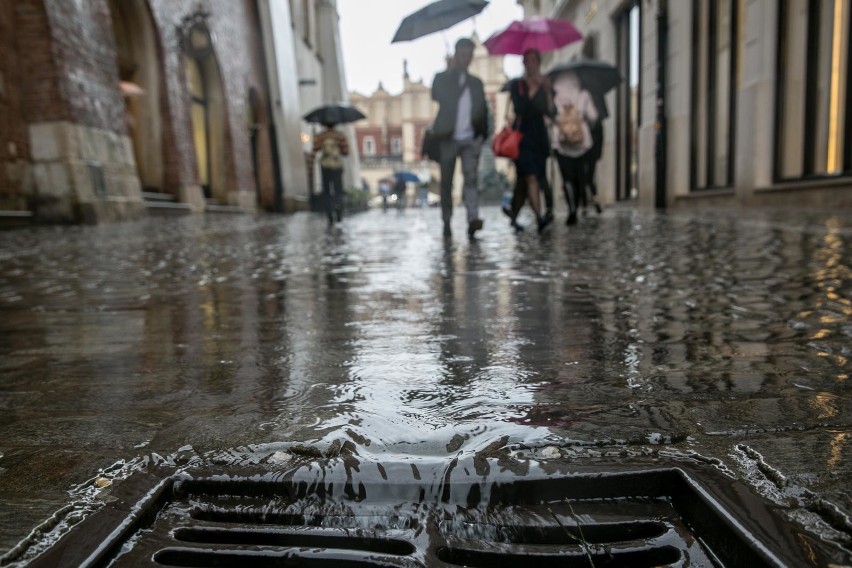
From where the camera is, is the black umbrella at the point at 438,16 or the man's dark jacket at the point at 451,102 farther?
the black umbrella at the point at 438,16

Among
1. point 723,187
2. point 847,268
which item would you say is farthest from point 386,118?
point 847,268

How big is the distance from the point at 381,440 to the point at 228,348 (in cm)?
105

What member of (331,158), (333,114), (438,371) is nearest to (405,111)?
(333,114)

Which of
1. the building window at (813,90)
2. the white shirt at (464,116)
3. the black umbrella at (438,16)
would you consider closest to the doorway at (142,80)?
the black umbrella at (438,16)

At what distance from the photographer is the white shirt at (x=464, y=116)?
269 inches

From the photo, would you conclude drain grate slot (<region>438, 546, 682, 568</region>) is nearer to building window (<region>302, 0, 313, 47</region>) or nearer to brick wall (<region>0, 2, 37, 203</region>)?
brick wall (<region>0, 2, 37, 203</region>)

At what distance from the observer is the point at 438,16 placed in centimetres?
858

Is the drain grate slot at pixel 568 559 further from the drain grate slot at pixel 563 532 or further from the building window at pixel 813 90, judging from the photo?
the building window at pixel 813 90

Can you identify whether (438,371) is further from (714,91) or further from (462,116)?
(714,91)

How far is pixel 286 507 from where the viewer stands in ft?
3.00

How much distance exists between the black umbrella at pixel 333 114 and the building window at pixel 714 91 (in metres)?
7.25

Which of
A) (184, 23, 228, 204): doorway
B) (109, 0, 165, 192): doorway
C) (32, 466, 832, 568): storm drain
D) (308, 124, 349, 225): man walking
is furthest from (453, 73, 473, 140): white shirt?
(184, 23, 228, 204): doorway

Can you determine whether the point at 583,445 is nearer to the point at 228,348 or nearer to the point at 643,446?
the point at 643,446

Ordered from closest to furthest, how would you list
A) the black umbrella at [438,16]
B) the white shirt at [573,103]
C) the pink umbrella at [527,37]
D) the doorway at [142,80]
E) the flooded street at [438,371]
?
the flooded street at [438,371]
the black umbrella at [438,16]
the white shirt at [573,103]
the pink umbrella at [527,37]
the doorway at [142,80]
